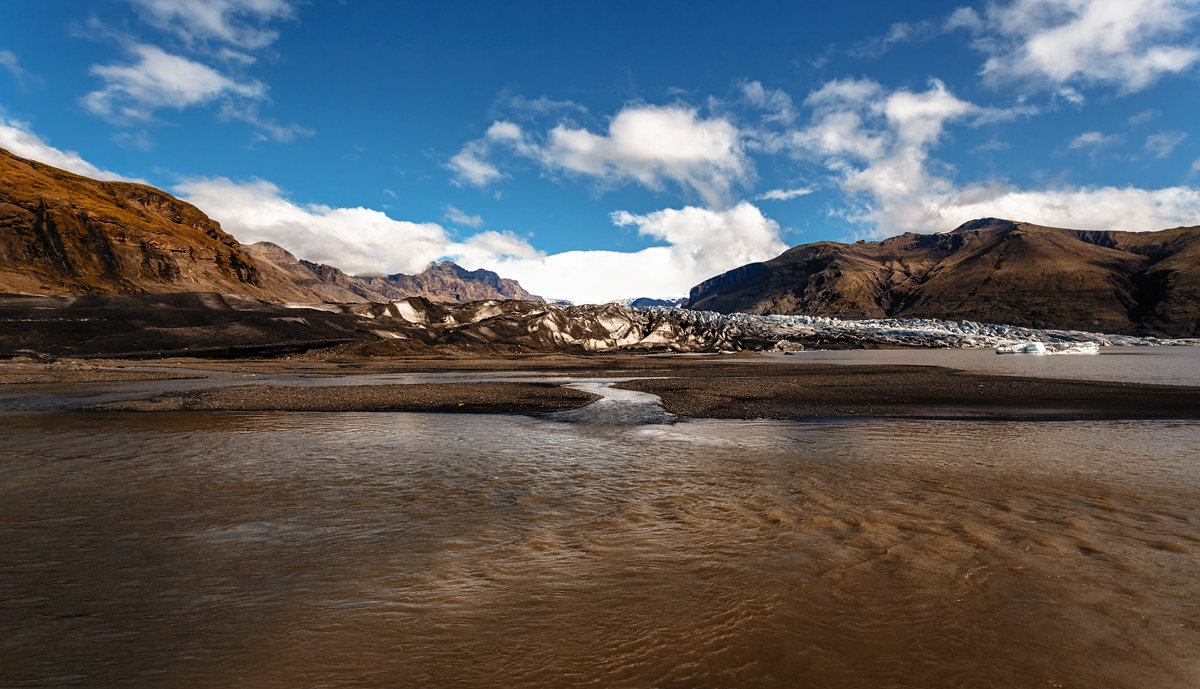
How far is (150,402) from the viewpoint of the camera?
1816 cm

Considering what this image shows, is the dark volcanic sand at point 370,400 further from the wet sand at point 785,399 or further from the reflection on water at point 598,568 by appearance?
the reflection on water at point 598,568

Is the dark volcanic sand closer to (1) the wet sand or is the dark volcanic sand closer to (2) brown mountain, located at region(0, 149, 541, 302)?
(1) the wet sand

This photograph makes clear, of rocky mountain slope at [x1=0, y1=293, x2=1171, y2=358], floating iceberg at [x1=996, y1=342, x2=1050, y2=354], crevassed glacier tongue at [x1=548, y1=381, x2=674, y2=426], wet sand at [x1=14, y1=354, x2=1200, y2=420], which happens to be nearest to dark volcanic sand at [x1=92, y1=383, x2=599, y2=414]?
wet sand at [x1=14, y1=354, x2=1200, y2=420]

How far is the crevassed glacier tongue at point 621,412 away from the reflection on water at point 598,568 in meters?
4.84

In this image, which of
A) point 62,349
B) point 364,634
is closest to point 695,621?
point 364,634

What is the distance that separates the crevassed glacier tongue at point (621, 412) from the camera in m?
16.1

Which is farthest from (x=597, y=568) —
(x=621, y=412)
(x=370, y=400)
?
(x=370, y=400)

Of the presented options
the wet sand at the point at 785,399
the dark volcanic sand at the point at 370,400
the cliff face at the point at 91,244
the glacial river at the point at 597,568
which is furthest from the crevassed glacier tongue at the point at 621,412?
the cliff face at the point at 91,244

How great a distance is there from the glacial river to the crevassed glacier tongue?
4.75 meters

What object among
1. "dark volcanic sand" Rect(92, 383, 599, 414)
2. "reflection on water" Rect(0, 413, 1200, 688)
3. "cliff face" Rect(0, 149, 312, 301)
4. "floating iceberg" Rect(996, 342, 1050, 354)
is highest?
"cliff face" Rect(0, 149, 312, 301)

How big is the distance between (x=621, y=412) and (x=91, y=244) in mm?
129521

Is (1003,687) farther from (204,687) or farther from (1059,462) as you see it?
(1059,462)

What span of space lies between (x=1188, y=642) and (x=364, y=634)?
270 inches

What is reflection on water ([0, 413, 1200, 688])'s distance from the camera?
3.88 meters
